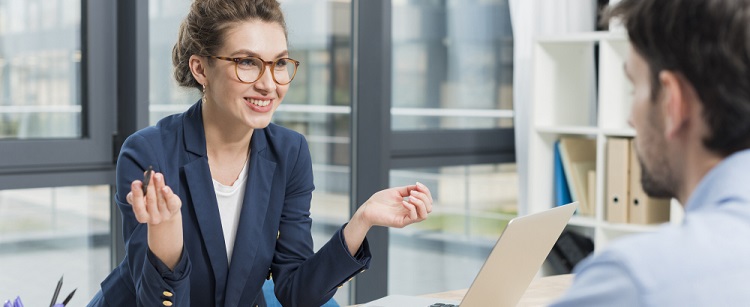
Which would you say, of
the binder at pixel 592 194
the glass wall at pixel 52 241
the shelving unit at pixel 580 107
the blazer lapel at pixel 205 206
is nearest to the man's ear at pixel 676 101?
the blazer lapel at pixel 205 206

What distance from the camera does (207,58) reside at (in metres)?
2.14

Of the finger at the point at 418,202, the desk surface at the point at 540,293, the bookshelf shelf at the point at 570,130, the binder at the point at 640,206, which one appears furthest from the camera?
the bookshelf shelf at the point at 570,130

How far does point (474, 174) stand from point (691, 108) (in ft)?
11.0

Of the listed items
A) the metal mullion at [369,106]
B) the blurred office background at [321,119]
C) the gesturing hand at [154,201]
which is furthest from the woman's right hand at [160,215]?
the metal mullion at [369,106]

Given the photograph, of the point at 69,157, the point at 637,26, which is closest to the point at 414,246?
the point at 69,157

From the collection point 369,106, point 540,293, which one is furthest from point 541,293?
point 369,106

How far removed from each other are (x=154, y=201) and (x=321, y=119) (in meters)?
2.21

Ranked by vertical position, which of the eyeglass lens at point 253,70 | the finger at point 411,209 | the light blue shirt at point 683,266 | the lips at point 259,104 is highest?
the eyeglass lens at point 253,70

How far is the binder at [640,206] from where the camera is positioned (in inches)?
145

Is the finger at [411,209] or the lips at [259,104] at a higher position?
the lips at [259,104]

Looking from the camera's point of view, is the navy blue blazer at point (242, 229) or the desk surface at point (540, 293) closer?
the navy blue blazer at point (242, 229)

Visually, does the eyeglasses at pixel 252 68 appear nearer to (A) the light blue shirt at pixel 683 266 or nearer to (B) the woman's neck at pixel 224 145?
(B) the woman's neck at pixel 224 145

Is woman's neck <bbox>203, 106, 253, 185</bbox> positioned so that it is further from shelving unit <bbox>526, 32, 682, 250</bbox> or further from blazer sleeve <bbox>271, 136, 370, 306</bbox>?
shelving unit <bbox>526, 32, 682, 250</bbox>

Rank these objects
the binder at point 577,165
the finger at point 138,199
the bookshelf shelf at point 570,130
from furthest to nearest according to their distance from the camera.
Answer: the binder at point 577,165, the bookshelf shelf at point 570,130, the finger at point 138,199
